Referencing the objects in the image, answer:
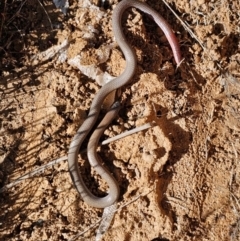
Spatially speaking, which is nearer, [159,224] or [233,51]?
[159,224]

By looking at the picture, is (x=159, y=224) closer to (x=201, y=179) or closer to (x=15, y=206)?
(x=201, y=179)

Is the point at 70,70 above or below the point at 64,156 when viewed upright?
above


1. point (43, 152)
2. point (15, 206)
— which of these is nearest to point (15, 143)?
point (43, 152)

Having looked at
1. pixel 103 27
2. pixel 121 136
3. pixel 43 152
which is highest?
pixel 103 27

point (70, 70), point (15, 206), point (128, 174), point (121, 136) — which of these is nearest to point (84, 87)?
point (70, 70)

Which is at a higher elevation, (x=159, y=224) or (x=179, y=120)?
(x=179, y=120)

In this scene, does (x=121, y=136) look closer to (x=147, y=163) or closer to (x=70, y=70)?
(x=147, y=163)
